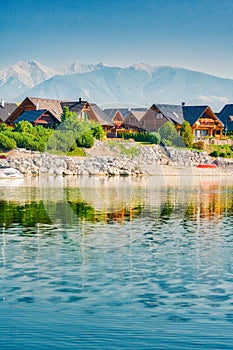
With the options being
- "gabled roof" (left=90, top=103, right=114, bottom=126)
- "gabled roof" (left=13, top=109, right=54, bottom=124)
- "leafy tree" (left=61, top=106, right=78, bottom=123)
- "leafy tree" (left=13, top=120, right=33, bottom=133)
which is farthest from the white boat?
"gabled roof" (left=90, top=103, right=114, bottom=126)

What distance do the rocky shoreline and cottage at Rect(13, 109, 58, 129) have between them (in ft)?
28.5

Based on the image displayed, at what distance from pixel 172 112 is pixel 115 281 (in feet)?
240

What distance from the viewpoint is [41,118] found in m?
74.1

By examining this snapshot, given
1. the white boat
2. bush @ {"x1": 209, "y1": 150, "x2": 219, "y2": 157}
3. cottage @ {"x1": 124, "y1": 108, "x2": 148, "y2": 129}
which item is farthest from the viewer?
cottage @ {"x1": 124, "y1": 108, "x2": 148, "y2": 129}

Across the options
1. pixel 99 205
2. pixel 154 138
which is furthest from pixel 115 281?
pixel 154 138

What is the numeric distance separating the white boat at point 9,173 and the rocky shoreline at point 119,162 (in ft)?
6.70

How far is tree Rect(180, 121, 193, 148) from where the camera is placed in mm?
77125

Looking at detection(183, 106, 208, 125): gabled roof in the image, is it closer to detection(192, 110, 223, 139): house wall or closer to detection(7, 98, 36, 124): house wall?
detection(192, 110, 223, 139): house wall

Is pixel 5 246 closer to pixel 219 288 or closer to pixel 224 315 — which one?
pixel 219 288

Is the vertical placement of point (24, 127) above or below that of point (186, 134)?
above

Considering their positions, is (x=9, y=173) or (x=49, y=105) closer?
(x=9, y=173)

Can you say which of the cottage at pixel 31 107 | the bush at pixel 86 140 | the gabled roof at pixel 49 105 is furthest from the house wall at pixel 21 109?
the bush at pixel 86 140

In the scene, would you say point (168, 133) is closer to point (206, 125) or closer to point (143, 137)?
point (143, 137)

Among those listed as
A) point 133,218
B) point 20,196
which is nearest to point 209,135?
point 20,196
